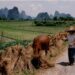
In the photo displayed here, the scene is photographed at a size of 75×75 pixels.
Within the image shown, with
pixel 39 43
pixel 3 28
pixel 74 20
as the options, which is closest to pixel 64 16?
pixel 74 20

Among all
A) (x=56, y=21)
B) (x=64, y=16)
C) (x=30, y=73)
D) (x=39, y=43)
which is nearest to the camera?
(x=30, y=73)

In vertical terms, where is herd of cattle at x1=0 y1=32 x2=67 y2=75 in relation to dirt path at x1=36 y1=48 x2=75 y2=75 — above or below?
above

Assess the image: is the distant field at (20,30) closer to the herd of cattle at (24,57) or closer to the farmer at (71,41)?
the herd of cattle at (24,57)

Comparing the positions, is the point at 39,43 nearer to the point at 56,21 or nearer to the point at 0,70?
the point at 0,70

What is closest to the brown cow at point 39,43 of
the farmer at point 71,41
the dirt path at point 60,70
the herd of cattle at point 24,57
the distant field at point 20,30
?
the herd of cattle at point 24,57

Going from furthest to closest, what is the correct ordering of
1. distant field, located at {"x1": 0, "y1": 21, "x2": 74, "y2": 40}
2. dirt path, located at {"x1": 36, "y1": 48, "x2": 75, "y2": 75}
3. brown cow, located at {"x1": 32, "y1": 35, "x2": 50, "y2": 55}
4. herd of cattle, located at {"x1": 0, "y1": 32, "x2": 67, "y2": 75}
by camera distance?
distant field, located at {"x1": 0, "y1": 21, "x2": 74, "y2": 40} → brown cow, located at {"x1": 32, "y1": 35, "x2": 50, "y2": 55} → herd of cattle, located at {"x1": 0, "y1": 32, "x2": 67, "y2": 75} → dirt path, located at {"x1": 36, "y1": 48, "x2": 75, "y2": 75}

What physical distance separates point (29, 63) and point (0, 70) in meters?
1.36

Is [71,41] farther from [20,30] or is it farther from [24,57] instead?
[20,30]

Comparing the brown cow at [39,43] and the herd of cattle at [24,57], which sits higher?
the brown cow at [39,43]

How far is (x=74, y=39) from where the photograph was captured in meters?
15.6

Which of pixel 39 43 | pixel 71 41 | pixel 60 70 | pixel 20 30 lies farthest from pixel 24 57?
pixel 20 30

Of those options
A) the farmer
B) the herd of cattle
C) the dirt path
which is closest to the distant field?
the herd of cattle

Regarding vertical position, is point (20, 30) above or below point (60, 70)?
above

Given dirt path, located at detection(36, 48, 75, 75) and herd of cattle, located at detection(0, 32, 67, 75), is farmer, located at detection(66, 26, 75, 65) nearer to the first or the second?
dirt path, located at detection(36, 48, 75, 75)
